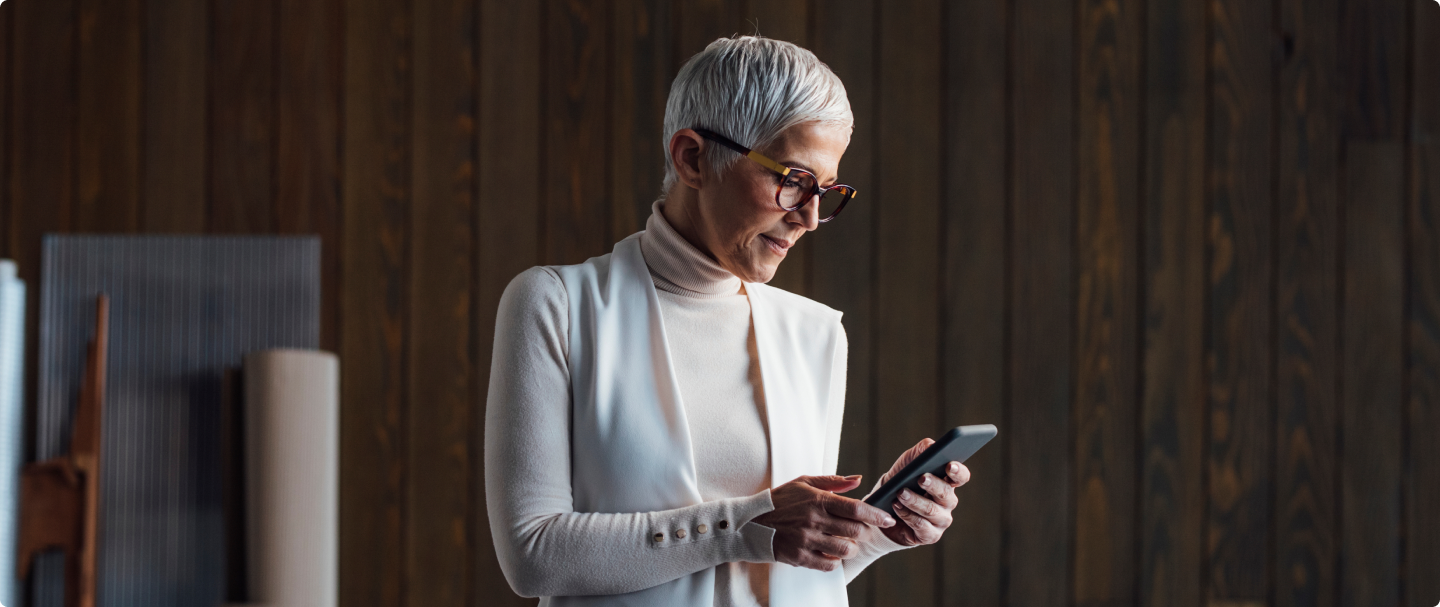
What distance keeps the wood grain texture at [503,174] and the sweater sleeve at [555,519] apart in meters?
0.97

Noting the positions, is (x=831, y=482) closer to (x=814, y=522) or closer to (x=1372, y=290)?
(x=814, y=522)

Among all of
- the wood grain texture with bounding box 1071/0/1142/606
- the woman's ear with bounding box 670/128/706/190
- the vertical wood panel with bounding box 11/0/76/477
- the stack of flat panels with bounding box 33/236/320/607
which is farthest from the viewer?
the wood grain texture with bounding box 1071/0/1142/606

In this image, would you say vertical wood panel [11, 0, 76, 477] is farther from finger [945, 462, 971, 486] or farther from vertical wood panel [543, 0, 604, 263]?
finger [945, 462, 971, 486]

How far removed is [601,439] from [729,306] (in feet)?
0.85

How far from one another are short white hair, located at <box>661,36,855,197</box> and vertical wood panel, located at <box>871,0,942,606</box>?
958 millimetres

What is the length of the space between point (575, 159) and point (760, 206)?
993 millimetres

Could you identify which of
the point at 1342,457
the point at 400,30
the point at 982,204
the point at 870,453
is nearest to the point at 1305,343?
the point at 1342,457

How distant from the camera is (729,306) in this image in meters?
1.22

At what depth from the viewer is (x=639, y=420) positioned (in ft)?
3.51

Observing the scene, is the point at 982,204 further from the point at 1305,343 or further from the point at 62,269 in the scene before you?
the point at 62,269

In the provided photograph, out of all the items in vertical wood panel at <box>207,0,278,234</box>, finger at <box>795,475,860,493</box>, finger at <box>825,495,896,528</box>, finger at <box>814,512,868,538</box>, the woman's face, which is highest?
vertical wood panel at <box>207,0,278,234</box>

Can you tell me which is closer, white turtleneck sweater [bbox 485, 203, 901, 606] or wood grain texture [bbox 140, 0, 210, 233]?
white turtleneck sweater [bbox 485, 203, 901, 606]

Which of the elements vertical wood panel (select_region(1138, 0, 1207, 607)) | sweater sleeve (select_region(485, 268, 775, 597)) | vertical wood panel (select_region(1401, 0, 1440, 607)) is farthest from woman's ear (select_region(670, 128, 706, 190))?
vertical wood panel (select_region(1401, 0, 1440, 607))

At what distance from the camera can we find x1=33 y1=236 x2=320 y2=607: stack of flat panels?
1.70 metres
